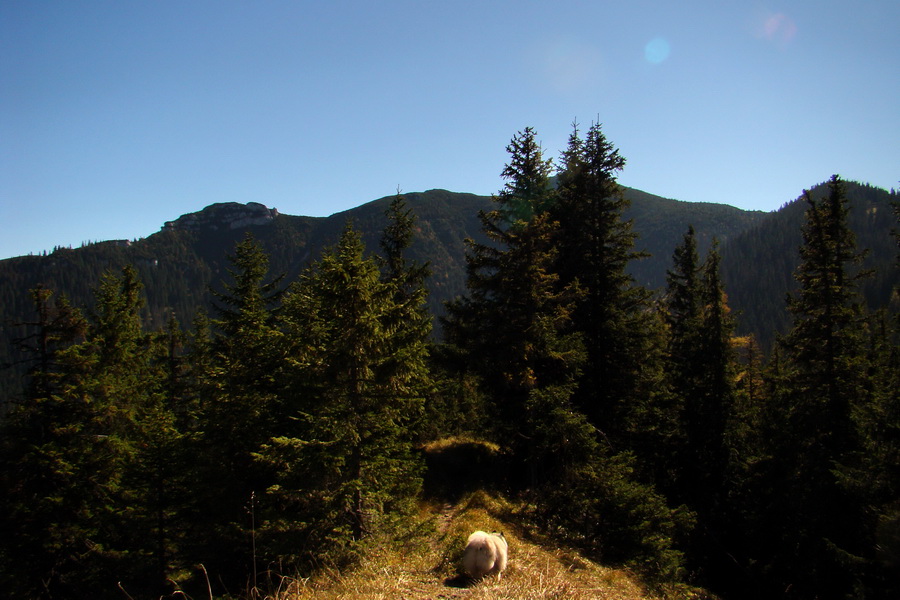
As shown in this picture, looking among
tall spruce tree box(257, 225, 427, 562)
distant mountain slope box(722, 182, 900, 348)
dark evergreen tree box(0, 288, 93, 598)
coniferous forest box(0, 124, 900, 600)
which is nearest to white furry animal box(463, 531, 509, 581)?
coniferous forest box(0, 124, 900, 600)

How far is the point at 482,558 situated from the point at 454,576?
0.71m

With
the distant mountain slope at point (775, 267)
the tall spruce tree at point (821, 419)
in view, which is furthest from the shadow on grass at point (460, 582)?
the distant mountain slope at point (775, 267)

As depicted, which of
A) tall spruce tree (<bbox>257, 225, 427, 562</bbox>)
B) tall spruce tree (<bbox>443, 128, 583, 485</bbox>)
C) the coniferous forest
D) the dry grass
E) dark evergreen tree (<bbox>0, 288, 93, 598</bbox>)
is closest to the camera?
the dry grass

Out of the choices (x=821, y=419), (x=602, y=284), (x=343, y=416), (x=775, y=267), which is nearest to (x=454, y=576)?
(x=343, y=416)

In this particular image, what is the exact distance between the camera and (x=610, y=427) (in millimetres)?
17609

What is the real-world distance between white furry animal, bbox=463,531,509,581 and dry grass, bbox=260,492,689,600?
223 mm

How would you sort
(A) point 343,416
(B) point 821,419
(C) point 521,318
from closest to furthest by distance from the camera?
1. (A) point 343,416
2. (C) point 521,318
3. (B) point 821,419

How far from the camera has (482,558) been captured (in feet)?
26.7

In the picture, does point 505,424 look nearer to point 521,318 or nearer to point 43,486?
point 521,318

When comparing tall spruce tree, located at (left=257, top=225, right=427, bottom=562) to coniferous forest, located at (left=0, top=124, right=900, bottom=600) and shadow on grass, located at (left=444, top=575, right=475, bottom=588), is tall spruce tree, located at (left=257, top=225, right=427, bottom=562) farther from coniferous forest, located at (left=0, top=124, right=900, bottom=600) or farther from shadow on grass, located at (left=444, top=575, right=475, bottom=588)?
shadow on grass, located at (left=444, top=575, right=475, bottom=588)

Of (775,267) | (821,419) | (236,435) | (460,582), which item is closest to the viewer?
(460,582)

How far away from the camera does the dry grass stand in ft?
22.4

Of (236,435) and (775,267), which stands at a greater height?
(775,267)

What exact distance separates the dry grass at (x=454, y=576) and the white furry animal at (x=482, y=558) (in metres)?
0.22
